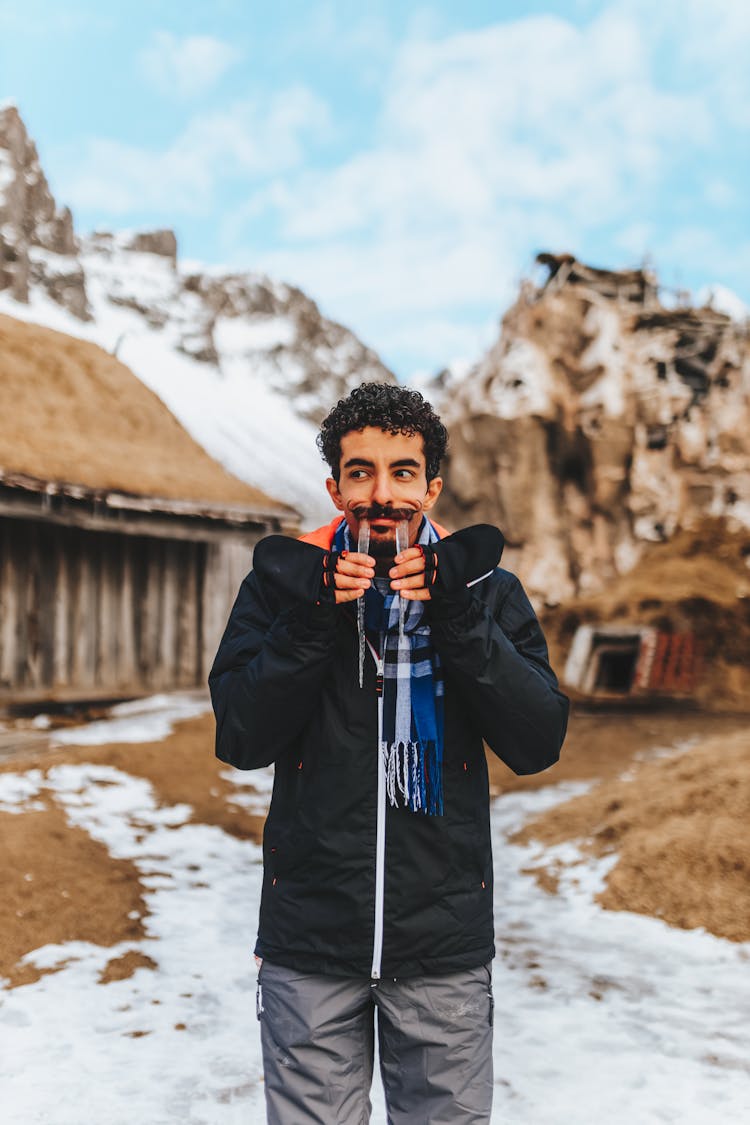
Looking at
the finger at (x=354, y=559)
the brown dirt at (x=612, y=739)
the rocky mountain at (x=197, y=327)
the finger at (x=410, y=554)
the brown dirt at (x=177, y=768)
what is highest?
the rocky mountain at (x=197, y=327)

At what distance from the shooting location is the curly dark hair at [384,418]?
192cm

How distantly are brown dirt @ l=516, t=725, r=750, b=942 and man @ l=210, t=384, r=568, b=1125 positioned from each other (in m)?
3.28

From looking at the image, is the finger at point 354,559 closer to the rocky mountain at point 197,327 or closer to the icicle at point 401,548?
the icicle at point 401,548

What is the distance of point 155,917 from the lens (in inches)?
183

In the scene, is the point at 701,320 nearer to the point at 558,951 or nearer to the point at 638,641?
the point at 638,641

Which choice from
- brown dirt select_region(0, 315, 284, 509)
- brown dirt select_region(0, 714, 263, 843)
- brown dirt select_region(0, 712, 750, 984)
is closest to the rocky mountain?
brown dirt select_region(0, 315, 284, 509)

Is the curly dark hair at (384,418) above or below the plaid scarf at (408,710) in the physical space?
above

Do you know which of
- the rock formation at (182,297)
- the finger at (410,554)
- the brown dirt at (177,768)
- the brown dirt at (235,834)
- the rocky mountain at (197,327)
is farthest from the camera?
the rock formation at (182,297)

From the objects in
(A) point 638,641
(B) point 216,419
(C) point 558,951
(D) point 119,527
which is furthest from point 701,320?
(B) point 216,419

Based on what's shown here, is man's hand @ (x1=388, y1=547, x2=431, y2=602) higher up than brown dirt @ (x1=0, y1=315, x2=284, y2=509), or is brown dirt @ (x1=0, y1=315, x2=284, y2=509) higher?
brown dirt @ (x1=0, y1=315, x2=284, y2=509)

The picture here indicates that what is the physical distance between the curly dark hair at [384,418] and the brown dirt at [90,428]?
6566mm

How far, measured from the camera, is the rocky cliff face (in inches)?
819

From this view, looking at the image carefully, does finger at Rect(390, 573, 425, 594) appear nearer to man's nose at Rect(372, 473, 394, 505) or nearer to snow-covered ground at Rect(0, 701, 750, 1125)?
man's nose at Rect(372, 473, 394, 505)

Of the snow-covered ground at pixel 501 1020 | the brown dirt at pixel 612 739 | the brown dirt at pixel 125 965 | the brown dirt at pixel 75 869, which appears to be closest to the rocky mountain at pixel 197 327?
the brown dirt at pixel 612 739
